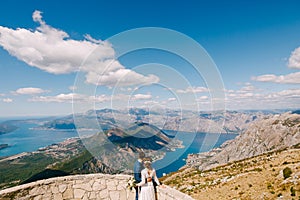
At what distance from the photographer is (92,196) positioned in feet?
29.5

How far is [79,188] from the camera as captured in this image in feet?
29.4

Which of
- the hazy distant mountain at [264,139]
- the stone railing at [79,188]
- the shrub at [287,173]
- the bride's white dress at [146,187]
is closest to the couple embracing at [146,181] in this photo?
the bride's white dress at [146,187]

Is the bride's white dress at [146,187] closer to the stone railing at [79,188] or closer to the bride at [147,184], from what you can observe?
the bride at [147,184]

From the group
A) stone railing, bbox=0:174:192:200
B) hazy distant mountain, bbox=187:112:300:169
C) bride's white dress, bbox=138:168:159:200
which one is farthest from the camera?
hazy distant mountain, bbox=187:112:300:169

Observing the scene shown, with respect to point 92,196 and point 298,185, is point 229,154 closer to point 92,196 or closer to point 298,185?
point 298,185

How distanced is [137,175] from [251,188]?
16.0m

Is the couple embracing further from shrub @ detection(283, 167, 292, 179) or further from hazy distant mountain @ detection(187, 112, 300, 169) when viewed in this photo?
hazy distant mountain @ detection(187, 112, 300, 169)

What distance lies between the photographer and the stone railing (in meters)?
7.97

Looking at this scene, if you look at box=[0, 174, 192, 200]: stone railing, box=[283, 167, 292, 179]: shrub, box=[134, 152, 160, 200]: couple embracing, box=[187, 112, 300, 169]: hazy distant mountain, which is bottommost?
box=[187, 112, 300, 169]: hazy distant mountain

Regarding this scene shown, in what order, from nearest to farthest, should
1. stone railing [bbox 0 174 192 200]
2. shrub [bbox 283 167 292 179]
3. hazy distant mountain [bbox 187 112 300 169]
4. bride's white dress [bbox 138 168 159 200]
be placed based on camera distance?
bride's white dress [bbox 138 168 159 200] → stone railing [bbox 0 174 192 200] → shrub [bbox 283 167 292 179] → hazy distant mountain [bbox 187 112 300 169]

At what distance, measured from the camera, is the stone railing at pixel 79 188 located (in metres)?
7.97

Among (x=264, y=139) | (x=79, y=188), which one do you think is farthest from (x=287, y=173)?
(x=264, y=139)

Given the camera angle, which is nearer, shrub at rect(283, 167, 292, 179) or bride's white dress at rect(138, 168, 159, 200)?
bride's white dress at rect(138, 168, 159, 200)

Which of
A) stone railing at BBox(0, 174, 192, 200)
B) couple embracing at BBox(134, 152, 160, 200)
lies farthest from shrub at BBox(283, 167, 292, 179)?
couple embracing at BBox(134, 152, 160, 200)
